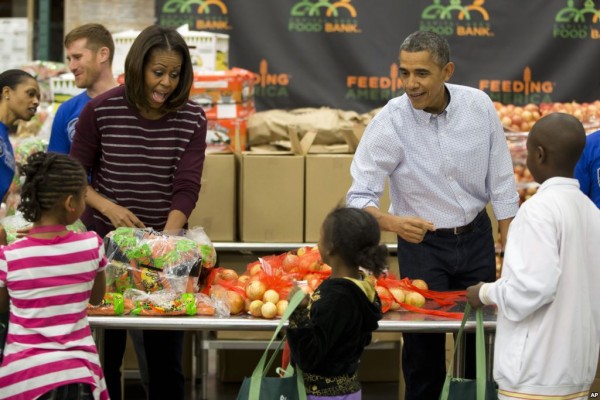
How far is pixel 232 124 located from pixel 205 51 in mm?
545

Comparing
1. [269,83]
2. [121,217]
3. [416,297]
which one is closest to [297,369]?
[416,297]

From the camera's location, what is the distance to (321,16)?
7711 mm

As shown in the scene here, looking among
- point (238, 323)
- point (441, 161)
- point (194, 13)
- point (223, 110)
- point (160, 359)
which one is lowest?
point (160, 359)

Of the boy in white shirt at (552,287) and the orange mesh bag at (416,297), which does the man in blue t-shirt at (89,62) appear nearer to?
the orange mesh bag at (416,297)

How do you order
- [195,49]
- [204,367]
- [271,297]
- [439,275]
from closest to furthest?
[271,297], [439,275], [204,367], [195,49]

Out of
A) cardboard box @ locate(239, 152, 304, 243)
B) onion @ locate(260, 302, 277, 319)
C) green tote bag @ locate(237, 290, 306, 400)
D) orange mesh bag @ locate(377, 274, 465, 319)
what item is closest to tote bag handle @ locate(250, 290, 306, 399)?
green tote bag @ locate(237, 290, 306, 400)

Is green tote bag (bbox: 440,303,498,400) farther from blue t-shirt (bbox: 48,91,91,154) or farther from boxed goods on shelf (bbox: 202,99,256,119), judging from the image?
boxed goods on shelf (bbox: 202,99,256,119)

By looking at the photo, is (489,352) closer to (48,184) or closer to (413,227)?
(413,227)

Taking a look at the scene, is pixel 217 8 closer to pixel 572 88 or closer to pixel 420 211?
pixel 572 88

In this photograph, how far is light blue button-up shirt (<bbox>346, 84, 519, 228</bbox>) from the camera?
4.33 m

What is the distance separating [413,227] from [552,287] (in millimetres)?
822

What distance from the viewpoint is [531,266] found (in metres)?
3.36

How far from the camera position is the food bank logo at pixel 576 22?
7.74 m

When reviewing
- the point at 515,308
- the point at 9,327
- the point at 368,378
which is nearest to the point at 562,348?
the point at 515,308
